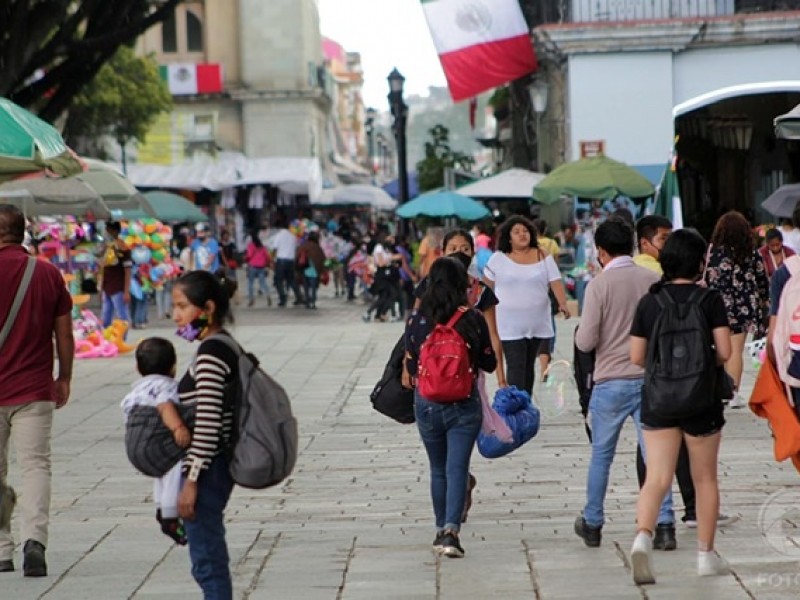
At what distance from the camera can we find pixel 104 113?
50938 mm

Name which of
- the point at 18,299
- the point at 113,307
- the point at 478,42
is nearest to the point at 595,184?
the point at 113,307

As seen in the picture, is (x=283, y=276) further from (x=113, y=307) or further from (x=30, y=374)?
(x=30, y=374)

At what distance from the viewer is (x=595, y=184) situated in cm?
2562

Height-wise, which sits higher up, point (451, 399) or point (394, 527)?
point (451, 399)

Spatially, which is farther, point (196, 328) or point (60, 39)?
point (60, 39)

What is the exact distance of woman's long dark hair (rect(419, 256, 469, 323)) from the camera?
7918mm

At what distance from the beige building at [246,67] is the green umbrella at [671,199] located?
45.1 metres

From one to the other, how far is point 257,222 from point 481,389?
52.4 metres

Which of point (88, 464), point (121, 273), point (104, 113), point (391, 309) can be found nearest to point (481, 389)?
point (88, 464)

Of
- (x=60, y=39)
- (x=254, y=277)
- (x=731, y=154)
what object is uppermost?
(x=60, y=39)

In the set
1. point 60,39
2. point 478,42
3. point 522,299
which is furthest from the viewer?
point 478,42

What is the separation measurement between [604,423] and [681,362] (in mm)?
1158

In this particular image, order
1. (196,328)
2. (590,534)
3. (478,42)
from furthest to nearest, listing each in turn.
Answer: (478,42), (590,534), (196,328)

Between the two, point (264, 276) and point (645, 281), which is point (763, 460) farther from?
point (264, 276)
